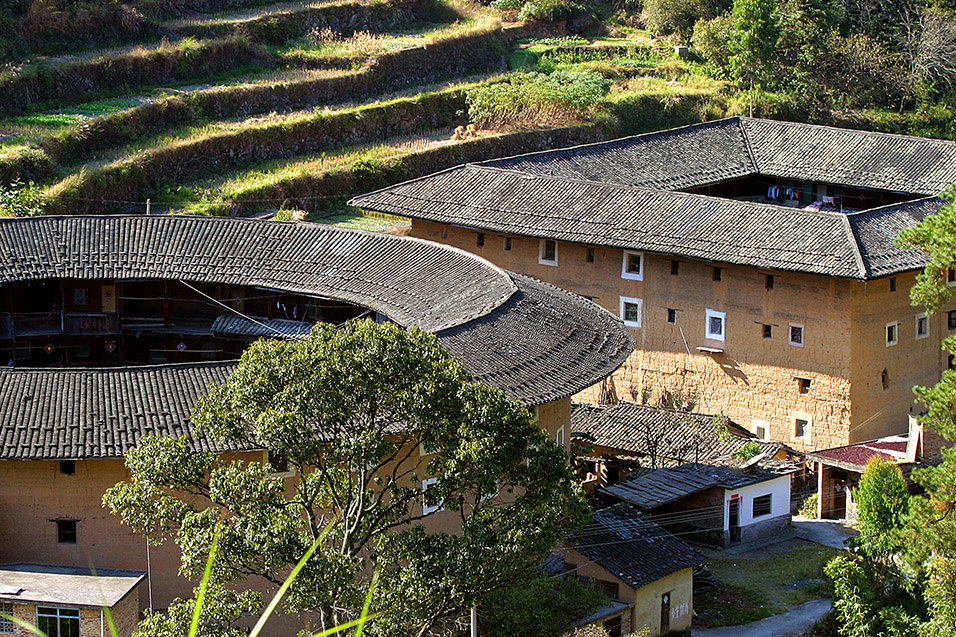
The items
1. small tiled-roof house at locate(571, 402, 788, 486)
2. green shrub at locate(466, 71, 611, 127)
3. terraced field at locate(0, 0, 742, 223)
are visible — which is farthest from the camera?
green shrub at locate(466, 71, 611, 127)

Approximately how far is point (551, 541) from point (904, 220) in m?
23.8

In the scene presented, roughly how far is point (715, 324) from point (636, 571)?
13796 mm

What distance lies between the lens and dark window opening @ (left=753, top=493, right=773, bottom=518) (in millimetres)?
30375

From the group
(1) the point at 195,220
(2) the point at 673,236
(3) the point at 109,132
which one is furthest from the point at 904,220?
(3) the point at 109,132

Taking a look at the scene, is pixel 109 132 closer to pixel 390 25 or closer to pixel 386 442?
pixel 390 25

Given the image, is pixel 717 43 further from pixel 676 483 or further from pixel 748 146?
pixel 676 483

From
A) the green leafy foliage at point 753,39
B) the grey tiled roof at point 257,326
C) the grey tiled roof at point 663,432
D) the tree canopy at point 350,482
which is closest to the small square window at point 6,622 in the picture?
the tree canopy at point 350,482

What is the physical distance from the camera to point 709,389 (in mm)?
37344

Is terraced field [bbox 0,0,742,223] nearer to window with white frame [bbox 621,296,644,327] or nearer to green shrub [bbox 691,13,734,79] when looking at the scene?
green shrub [bbox 691,13,734,79]

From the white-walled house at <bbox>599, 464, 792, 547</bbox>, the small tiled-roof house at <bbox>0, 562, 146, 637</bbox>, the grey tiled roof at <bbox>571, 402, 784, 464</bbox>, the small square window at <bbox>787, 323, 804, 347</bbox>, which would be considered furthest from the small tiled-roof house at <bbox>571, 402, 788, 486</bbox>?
the small tiled-roof house at <bbox>0, 562, 146, 637</bbox>

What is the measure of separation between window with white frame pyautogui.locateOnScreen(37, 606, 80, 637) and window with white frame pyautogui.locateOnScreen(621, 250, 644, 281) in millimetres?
21237

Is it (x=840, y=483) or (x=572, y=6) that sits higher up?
(x=572, y=6)

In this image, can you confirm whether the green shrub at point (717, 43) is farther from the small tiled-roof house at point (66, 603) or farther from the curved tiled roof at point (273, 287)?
the small tiled-roof house at point (66, 603)

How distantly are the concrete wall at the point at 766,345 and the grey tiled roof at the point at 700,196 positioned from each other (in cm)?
78
